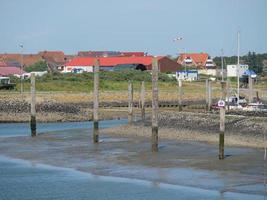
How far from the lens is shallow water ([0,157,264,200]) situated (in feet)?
72.9

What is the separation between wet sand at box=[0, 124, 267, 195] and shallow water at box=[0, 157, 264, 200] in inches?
25.0

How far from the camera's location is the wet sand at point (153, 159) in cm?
2400

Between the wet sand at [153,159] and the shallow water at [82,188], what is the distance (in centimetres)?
63

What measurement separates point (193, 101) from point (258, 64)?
8555 cm

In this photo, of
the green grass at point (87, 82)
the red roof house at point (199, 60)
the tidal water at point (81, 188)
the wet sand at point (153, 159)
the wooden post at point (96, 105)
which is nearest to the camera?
the tidal water at point (81, 188)

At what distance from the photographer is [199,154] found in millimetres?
29891

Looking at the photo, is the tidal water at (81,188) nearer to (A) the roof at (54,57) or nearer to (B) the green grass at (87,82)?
(B) the green grass at (87,82)

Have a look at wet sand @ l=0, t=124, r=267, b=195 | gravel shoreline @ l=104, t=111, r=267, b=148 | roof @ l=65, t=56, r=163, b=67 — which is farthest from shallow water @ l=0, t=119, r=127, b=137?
roof @ l=65, t=56, r=163, b=67

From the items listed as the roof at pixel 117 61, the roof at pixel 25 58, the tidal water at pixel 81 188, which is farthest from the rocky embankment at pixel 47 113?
the roof at pixel 25 58

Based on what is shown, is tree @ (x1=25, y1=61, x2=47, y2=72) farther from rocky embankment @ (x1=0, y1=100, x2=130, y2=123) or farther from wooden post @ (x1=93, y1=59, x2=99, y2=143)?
wooden post @ (x1=93, y1=59, x2=99, y2=143)

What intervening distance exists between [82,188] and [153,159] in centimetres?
603

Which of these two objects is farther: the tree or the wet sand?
the tree

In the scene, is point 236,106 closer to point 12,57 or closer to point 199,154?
point 199,154

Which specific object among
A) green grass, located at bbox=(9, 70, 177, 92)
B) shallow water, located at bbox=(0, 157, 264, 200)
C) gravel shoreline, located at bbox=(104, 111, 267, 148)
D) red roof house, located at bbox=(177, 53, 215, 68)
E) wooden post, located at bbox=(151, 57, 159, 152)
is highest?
red roof house, located at bbox=(177, 53, 215, 68)
